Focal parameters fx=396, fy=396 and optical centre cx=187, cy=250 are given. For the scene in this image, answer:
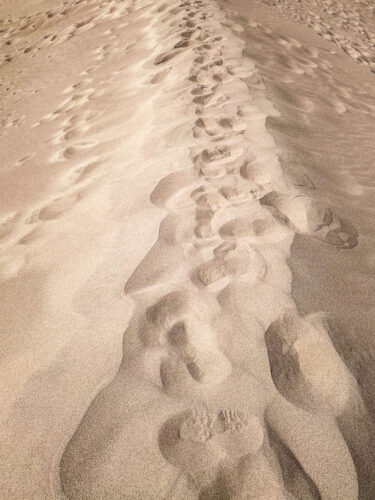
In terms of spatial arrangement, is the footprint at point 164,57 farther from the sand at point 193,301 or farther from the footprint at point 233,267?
the footprint at point 233,267

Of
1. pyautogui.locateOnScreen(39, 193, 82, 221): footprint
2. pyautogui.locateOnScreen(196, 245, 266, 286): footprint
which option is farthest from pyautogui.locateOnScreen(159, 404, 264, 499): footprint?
pyautogui.locateOnScreen(39, 193, 82, 221): footprint

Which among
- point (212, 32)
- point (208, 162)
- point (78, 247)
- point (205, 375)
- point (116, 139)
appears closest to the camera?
point (205, 375)

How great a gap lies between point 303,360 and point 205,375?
0.28m

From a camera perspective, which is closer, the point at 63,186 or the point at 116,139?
the point at 63,186

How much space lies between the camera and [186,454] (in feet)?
3.04

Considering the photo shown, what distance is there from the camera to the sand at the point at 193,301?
929 mm

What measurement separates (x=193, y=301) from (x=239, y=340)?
0.66ft

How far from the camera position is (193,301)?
127cm

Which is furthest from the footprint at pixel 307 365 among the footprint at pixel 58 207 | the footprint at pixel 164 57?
the footprint at pixel 164 57

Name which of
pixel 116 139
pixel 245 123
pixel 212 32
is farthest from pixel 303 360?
pixel 212 32

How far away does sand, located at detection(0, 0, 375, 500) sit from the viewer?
0.93m

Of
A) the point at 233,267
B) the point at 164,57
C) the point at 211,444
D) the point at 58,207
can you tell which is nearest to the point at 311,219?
the point at 233,267

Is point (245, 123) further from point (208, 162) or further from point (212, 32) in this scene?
point (212, 32)

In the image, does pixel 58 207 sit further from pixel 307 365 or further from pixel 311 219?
pixel 307 365
